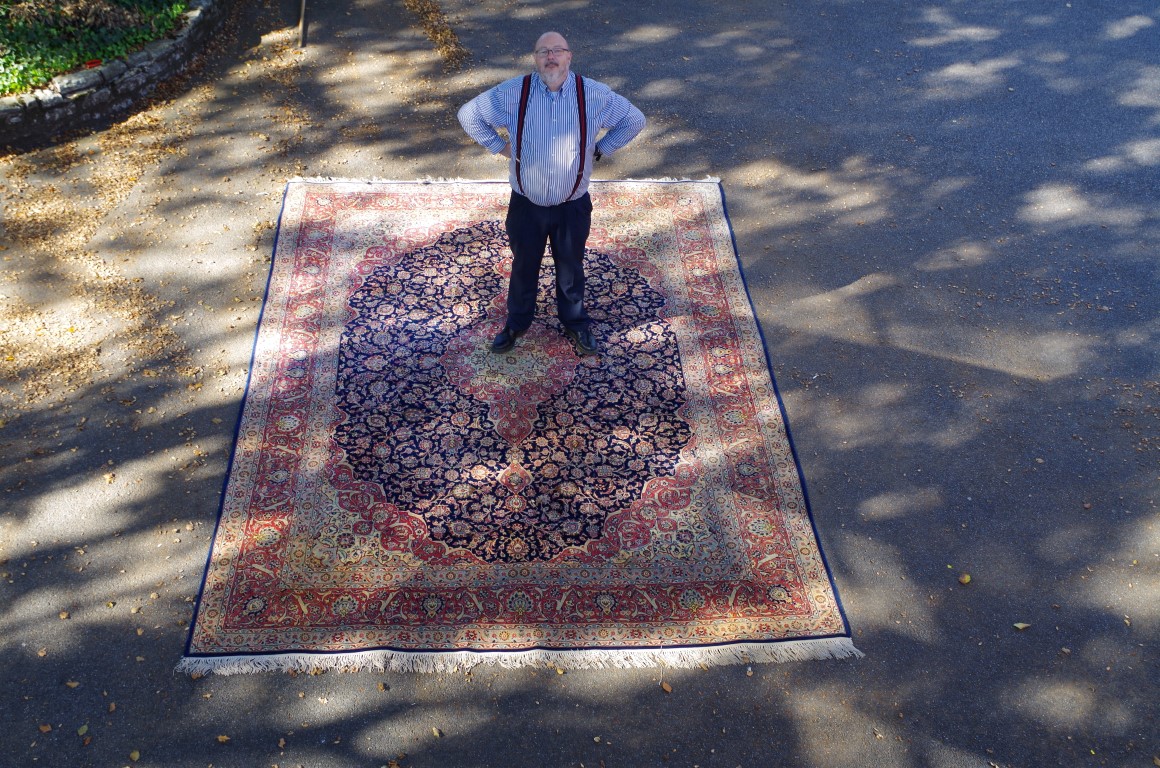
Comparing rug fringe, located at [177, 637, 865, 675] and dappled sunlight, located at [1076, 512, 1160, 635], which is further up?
rug fringe, located at [177, 637, 865, 675]

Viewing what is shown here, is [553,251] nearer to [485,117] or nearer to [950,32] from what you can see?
[485,117]

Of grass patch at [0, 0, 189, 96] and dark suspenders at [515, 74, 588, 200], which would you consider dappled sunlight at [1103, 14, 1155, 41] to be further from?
grass patch at [0, 0, 189, 96]

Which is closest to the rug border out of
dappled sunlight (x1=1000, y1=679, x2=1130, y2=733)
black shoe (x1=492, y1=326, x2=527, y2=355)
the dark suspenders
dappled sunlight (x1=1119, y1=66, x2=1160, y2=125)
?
dappled sunlight (x1=1000, y1=679, x2=1130, y2=733)

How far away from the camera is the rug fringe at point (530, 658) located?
365 cm

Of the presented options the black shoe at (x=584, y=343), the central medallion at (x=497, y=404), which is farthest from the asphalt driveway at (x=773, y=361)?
the black shoe at (x=584, y=343)

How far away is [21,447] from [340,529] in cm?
177

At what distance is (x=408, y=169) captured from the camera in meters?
6.30

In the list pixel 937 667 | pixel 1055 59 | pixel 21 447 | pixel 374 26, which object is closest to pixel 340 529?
pixel 21 447

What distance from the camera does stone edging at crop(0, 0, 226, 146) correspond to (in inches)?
243

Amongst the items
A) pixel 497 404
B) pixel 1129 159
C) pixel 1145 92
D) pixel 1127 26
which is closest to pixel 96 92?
pixel 497 404

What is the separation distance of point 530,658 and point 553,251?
6.86 feet

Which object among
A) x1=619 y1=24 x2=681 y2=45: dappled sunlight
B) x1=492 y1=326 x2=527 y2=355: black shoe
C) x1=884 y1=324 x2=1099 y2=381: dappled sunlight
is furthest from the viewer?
x1=619 y1=24 x2=681 y2=45: dappled sunlight

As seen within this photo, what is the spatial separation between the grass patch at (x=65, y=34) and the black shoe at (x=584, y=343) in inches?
177

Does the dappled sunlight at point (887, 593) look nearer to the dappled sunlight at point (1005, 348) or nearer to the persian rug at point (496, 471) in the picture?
the persian rug at point (496, 471)
